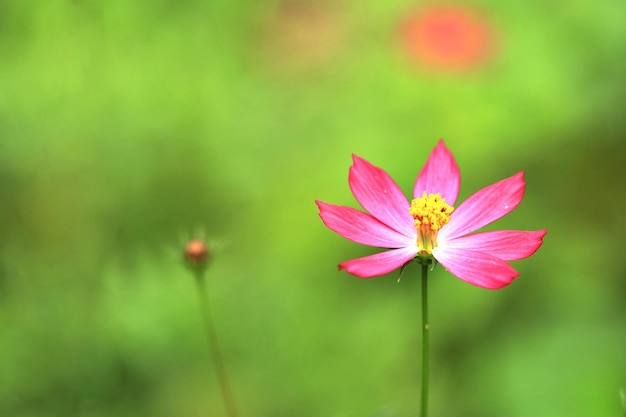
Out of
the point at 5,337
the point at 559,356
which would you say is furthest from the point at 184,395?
the point at 559,356

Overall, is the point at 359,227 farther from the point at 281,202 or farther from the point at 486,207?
the point at 281,202

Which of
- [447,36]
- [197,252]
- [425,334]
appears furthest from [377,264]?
[447,36]

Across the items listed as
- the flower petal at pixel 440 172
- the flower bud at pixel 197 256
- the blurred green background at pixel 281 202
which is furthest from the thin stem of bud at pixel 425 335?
the blurred green background at pixel 281 202

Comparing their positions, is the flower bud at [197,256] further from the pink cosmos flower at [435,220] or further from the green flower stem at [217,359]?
the pink cosmos flower at [435,220]

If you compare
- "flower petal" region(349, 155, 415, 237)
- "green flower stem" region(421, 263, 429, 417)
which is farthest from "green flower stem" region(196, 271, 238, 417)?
"green flower stem" region(421, 263, 429, 417)

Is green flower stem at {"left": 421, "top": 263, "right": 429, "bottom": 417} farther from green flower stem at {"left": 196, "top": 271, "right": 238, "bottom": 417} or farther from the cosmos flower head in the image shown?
the cosmos flower head
